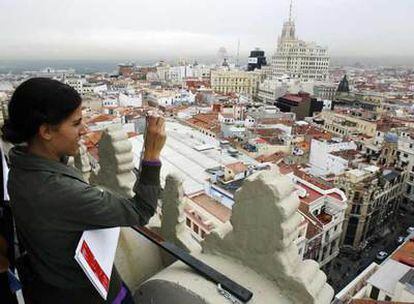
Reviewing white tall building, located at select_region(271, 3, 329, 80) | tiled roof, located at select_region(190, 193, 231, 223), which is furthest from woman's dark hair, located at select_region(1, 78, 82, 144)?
white tall building, located at select_region(271, 3, 329, 80)

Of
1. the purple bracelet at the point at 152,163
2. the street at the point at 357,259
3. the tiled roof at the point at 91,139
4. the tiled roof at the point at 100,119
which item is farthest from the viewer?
the tiled roof at the point at 100,119

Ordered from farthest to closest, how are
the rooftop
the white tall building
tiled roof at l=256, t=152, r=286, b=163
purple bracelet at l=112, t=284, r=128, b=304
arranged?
the white tall building, tiled roof at l=256, t=152, r=286, b=163, the rooftop, purple bracelet at l=112, t=284, r=128, b=304

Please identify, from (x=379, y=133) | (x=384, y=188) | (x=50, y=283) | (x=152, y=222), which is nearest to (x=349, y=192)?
(x=384, y=188)

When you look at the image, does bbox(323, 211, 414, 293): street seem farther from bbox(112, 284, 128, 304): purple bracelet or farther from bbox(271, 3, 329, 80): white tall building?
bbox(271, 3, 329, 80): white tall building

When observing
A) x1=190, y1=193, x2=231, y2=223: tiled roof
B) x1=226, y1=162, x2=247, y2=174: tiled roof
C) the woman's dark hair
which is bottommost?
x1=190, y1=193, x2=231, y2=223: tiled roof

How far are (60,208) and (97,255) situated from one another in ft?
0.87

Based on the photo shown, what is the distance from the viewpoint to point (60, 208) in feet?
4.27

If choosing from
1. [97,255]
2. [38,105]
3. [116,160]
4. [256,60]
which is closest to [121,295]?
[97,255]

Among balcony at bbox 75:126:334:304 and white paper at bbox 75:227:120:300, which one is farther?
balcony at bbox 75:126:334:304

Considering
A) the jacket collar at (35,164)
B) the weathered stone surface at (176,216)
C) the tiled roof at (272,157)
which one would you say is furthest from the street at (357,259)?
the jacket collar at (35,164)

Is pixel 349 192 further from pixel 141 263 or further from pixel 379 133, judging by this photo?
pixel 141 263

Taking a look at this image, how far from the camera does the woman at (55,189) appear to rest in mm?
1307

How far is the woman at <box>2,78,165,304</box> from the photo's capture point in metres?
1.31

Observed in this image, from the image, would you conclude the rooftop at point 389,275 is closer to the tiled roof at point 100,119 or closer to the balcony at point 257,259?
the balcony at point 257,259
